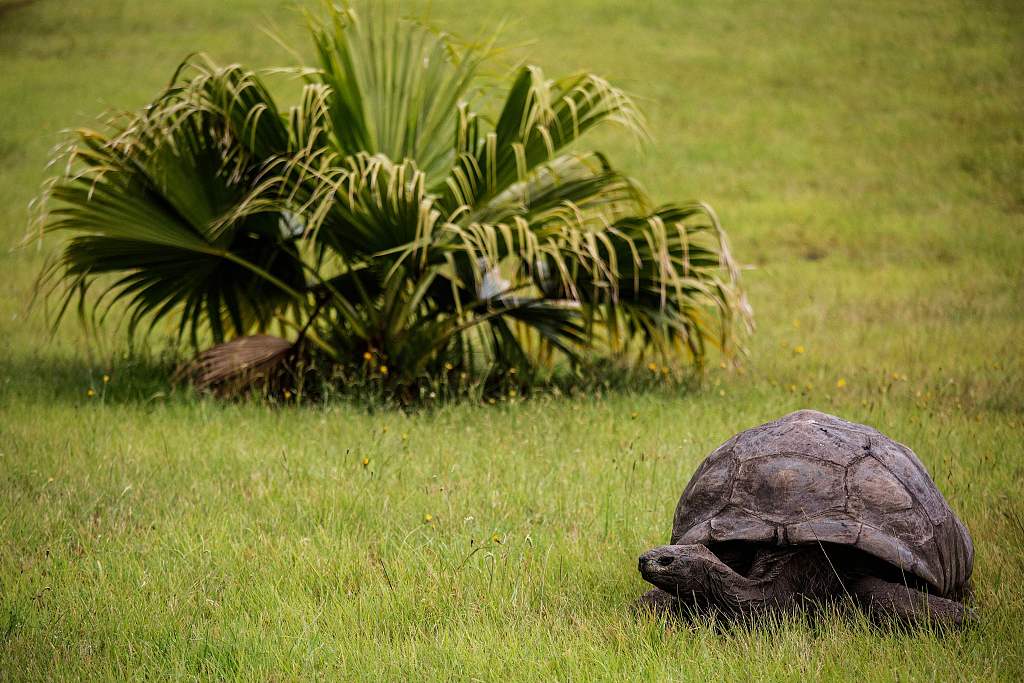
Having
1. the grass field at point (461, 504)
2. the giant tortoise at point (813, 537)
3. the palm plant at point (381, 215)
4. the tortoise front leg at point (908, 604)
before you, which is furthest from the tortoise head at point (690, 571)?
the palm plant at point (381, 215)

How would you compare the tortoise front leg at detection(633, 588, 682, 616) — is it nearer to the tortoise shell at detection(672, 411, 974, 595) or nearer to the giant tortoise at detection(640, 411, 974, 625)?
the giant tortoise at detection(640, 411, 974, 625)

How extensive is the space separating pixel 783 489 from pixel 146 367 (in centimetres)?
454

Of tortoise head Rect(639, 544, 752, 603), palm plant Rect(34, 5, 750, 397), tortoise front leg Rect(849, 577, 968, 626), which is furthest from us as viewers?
palm plant Rect(34, 5, 750, 397)

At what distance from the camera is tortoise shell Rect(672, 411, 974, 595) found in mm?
2924

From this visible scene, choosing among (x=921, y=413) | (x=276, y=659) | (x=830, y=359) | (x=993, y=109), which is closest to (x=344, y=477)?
(x=276, y=659)

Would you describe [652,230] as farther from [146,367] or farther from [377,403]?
[146,367]

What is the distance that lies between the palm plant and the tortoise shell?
97.5 inches

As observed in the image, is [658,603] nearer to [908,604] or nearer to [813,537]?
[813,537]

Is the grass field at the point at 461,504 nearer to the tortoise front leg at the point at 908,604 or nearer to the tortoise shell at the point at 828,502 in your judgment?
the tortoise front leg at the point at 908,604

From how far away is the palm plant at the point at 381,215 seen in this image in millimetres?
5773

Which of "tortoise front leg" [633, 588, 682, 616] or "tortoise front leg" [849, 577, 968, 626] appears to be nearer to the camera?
"tortoise front leg" [849, 577, 968, 626]

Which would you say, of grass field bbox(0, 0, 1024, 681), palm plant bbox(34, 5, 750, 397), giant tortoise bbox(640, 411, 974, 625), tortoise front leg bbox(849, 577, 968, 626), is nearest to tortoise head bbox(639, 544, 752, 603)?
giant tortoise bbox(640, 411, 974, 625)

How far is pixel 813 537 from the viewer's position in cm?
289

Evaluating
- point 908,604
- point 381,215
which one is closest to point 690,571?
point 908,604
